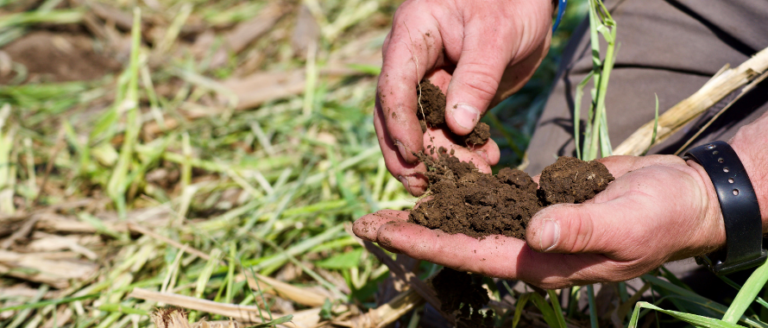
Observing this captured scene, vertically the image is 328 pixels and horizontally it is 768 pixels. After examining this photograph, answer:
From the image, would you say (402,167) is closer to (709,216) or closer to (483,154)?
(483,154)

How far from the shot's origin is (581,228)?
3.78 feet

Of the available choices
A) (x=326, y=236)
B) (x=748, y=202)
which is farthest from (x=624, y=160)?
(x=326, y=236)

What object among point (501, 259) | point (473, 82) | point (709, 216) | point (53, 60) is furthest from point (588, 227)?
point (53, 60)

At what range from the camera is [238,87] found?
158 inches

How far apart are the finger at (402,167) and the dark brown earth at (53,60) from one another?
12.5ft

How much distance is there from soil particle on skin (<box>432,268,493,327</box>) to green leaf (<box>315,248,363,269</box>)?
81cm

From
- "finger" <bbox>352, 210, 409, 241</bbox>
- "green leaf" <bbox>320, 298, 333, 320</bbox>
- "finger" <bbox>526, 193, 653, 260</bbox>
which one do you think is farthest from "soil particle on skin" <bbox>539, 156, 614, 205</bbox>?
"green leaf" <bbox>320, 298, 333, 320</bbox>

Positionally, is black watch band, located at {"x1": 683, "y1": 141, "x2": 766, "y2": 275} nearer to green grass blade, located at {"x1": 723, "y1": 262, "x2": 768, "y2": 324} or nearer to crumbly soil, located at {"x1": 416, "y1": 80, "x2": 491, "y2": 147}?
green grass blade, located at {"x1": 723, "y1": 262, "x2": 768, "y2": 324}

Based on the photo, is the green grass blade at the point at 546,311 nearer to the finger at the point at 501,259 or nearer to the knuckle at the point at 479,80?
the finger at the point at 501,259

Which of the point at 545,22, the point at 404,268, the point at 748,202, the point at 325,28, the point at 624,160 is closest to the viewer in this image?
the point at 748,202

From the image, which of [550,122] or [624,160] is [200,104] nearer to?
[550,122]

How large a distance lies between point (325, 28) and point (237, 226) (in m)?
2.83

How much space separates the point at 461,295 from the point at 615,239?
0.56 meters

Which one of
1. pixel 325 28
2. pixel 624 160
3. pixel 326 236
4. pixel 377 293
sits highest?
pixel 325 28
